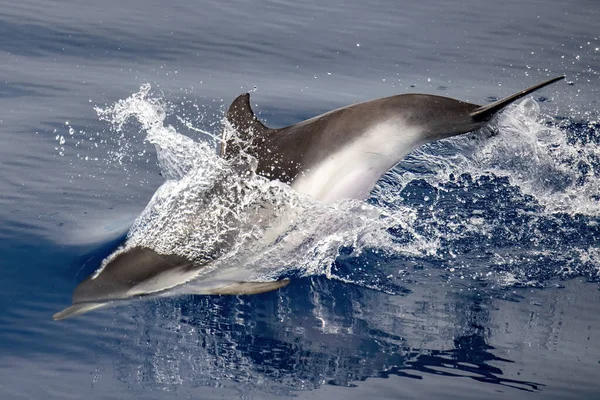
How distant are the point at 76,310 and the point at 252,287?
1283 millimetres

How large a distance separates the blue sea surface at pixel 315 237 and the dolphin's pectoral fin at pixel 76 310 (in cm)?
6

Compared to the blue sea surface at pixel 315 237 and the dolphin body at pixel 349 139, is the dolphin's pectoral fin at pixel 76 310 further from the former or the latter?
the dolphin body at pixel 349 139

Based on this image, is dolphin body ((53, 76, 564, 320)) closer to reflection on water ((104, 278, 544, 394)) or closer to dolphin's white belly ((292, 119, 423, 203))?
dolphin's white belly ((292, 119, 423, 203))

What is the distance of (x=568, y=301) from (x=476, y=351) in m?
1.19

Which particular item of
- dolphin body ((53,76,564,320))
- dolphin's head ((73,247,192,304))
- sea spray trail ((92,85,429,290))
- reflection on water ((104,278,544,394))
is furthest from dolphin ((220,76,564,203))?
dolphin's head ((73,247,192,304))

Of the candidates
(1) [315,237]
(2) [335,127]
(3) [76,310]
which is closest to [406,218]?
(1) [315,237]

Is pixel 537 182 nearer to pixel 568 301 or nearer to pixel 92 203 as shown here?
pixel 568 301

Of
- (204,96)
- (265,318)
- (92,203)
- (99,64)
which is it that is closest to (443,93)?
(204,96)

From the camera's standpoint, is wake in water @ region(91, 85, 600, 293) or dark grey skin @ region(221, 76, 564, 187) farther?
dark grey skin @ region(221, 76, 564, 187)

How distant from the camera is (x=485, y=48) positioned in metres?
14.7

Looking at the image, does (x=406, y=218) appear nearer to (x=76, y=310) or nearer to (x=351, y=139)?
(x=351, y=139)

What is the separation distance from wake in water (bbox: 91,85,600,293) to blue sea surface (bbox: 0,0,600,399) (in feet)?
0.08

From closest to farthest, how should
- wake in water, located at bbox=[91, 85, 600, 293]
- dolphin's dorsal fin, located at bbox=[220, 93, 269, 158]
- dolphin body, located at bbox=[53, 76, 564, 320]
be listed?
1. wake in water, located at bbox=[91, 85, 600, 293]
2. dolphin body, located at bbox=[53, 76, 564, 320]
3. dolphin's dorsal fin, located at bbox=[220, 93, 269, 158]

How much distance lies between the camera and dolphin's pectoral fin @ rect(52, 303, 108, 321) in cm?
658
